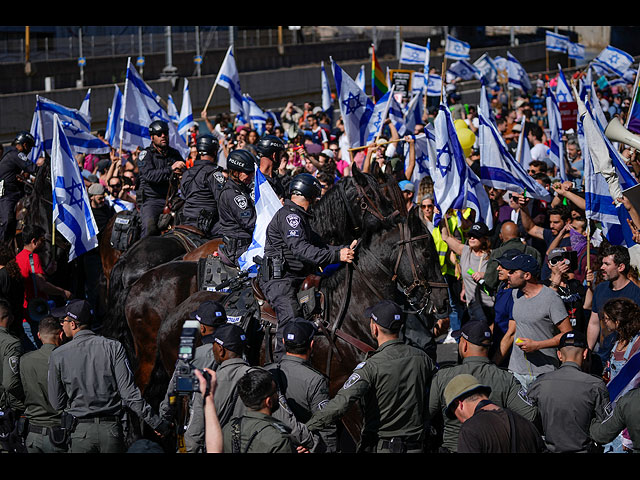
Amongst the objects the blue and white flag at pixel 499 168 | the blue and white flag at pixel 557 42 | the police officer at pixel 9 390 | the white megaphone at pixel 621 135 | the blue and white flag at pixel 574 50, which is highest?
the blue and white flag at pixel 557 42

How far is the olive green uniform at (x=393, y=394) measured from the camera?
7.52 m

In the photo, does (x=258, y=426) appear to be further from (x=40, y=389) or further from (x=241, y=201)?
(x=241, y=201)

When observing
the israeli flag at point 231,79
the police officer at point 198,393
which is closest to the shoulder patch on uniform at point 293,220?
the police officer at point 198,393

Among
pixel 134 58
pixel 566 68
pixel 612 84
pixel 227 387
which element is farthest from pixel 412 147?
pixel 566 68

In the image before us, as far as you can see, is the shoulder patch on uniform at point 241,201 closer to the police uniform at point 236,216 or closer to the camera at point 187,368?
the police uniform at point 236,216

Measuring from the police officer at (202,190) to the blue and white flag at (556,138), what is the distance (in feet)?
18.0

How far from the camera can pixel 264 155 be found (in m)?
11.9

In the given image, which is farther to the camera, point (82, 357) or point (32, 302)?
point (32, 302)

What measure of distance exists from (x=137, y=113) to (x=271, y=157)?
689 cm

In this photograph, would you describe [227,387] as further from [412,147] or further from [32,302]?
[412,147]

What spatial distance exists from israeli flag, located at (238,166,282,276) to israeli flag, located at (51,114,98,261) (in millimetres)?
3098

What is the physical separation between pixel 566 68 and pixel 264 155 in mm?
34054

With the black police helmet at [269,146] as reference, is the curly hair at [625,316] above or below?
below
